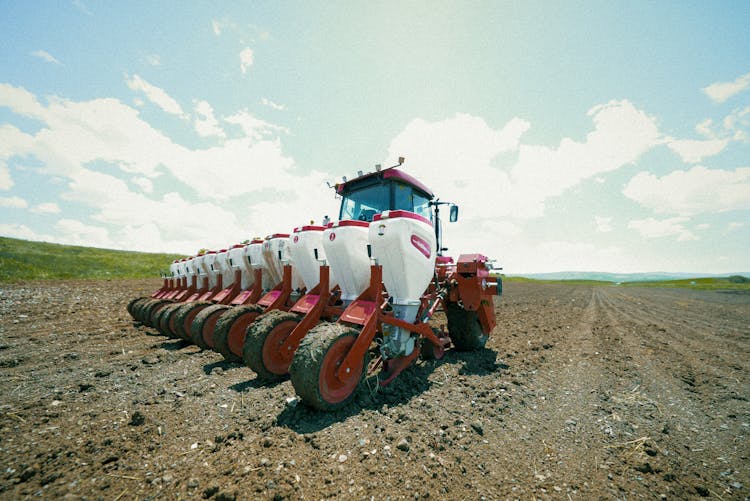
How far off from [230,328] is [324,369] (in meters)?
2.59

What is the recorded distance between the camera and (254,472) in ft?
7.61

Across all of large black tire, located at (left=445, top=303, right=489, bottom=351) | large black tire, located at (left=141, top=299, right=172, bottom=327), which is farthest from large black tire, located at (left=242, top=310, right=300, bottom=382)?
large black tire, located at (left=141, top=299, right=172, bottom=327)

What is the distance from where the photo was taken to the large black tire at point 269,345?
4.06 m

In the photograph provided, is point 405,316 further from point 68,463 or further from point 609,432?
point 68,463

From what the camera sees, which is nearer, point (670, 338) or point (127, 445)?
point (127, 445)

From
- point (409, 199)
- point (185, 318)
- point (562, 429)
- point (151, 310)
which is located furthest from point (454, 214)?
point (151, 310)

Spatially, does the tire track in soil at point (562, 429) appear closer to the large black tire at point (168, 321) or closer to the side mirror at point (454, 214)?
the side mirror at point (454, 214)

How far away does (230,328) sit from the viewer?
4.98m

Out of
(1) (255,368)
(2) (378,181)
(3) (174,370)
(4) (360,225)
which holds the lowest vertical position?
(3) (174,370)

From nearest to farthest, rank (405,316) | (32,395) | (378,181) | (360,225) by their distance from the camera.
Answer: (32,395)
(405,316)
(360,225)
(378,181)

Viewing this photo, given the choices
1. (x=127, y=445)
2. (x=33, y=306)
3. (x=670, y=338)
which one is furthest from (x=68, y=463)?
(x=33, y=306)

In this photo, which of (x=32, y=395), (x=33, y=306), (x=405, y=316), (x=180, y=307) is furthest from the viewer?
(x=33, y=306)

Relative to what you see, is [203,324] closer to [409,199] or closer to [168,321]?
[168,321]

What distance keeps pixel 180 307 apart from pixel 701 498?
345 inches
